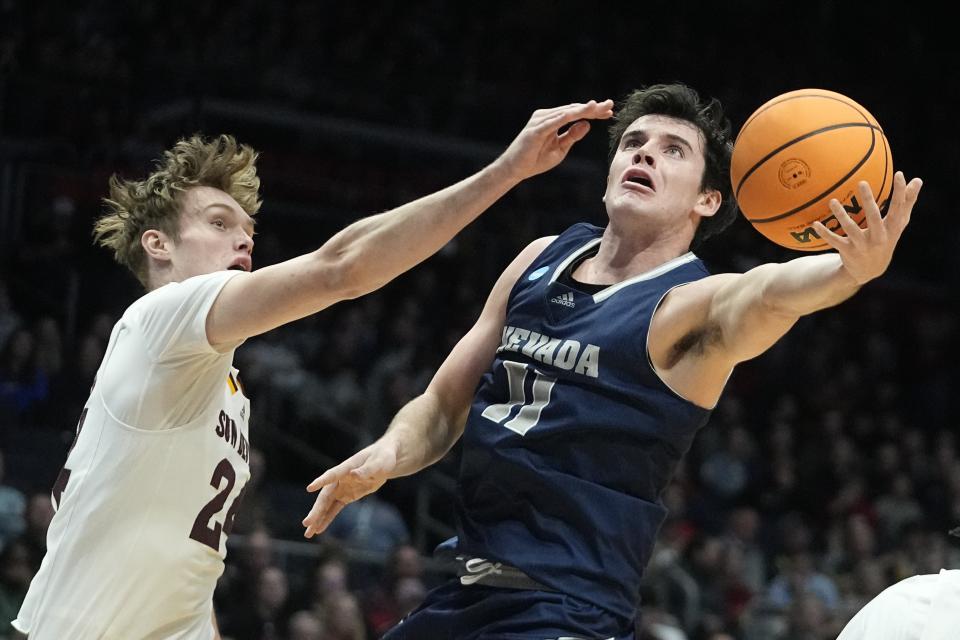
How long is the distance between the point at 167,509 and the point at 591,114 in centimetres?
168

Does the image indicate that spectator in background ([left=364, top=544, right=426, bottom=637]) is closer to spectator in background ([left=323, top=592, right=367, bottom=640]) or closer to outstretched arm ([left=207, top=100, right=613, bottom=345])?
spectator in background ([left=323, top=592, right=367, bottom=640])

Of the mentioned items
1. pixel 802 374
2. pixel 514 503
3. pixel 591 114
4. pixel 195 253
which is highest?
pixel 591 114

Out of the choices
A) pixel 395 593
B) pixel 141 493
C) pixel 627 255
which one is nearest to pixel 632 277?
pixel 627 255

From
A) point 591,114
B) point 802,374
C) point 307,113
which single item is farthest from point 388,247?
point 802,374

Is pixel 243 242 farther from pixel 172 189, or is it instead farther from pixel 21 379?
pixel 21 379

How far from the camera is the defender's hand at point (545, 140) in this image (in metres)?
3.38

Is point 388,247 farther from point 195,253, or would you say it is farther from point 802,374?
point 802,374

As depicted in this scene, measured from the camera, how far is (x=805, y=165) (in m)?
3.72

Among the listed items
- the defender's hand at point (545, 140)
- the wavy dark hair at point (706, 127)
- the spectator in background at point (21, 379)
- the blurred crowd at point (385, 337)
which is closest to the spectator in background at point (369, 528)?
the blurred crowd at point (385, 337)

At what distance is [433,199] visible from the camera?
11.0 ft

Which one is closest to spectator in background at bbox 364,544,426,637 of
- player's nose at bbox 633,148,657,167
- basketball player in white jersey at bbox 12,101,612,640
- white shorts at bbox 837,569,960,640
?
basketball player in white jersey at bbox 12,101,612,640

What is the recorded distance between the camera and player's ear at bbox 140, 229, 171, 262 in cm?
440

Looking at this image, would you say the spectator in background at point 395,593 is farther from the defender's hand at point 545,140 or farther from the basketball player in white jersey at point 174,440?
the defender's hand at point 545,140

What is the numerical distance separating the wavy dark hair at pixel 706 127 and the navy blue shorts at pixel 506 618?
1257 mm
